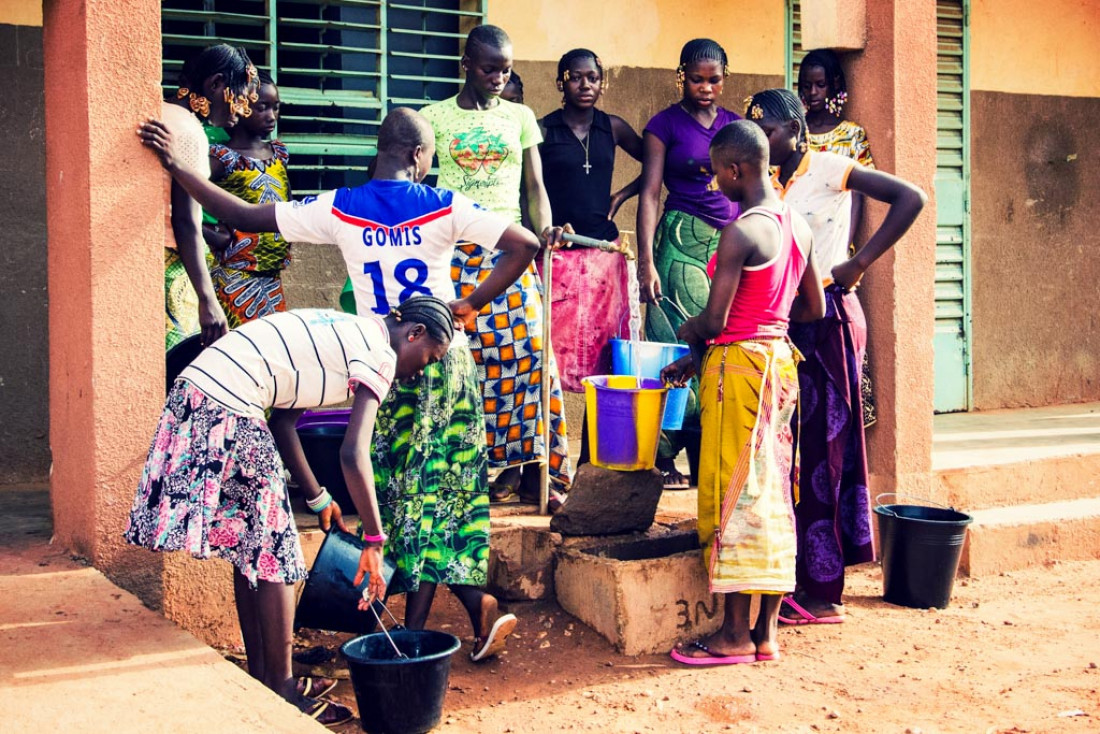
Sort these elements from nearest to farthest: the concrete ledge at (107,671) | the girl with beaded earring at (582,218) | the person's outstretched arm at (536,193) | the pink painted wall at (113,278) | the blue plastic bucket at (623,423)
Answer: the concrete ledge at (107,671) → the pink painted wall at (113,278) → the blue plastic bucket at (623,423) → the person's outstretched arm at (536,193) → the girl with beaded earring at (582,218)

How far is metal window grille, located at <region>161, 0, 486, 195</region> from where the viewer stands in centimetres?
621

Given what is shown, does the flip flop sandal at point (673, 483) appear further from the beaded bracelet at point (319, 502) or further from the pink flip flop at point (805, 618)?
the beaded bracelet at point (319, 502)

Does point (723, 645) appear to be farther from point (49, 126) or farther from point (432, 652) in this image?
point (49, 126)

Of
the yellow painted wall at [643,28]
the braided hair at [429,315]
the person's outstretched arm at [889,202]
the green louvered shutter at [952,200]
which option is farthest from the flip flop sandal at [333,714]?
the green louvered shutter at [952,200]

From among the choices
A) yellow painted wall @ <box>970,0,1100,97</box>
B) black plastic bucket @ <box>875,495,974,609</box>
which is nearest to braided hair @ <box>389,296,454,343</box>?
black plastic bucket @ <box>875,495,974,609</box>

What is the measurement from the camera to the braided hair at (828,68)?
5.86m

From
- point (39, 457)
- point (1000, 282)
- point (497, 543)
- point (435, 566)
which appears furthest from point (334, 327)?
point (1000, 282)

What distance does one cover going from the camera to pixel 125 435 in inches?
173

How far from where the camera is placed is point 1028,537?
623cm

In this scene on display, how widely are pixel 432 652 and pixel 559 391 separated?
1.75 metres

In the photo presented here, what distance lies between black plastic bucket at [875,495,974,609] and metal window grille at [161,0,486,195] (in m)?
3.23

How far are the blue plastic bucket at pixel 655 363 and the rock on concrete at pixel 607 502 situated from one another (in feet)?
0.94

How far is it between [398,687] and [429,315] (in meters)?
1.13

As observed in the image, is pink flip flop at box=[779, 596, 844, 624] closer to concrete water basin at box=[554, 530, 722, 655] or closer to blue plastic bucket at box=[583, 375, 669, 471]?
concrete water basin at box=[554, 530, 722, 655]
